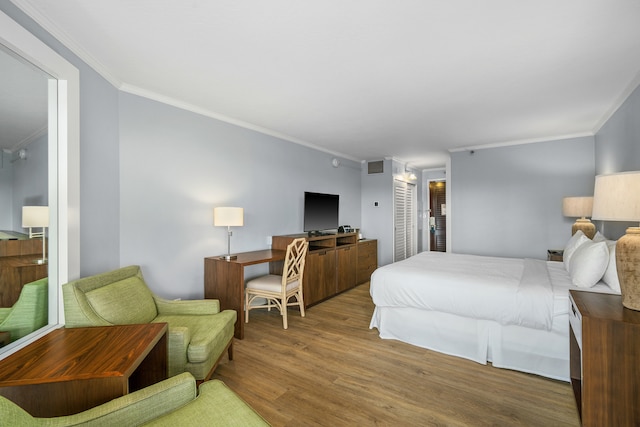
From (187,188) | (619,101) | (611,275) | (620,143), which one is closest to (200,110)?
(187,188)

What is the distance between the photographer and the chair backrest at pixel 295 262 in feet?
10.6

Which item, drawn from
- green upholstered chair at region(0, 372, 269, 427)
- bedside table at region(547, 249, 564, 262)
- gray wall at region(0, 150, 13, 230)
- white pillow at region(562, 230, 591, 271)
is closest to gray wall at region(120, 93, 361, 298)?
gray wall at region(0, 150, 13, 230)

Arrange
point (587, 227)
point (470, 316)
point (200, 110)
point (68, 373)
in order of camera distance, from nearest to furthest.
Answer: point (68, 373) < point (470, 316) < point (200, 110) < point (587, 227)

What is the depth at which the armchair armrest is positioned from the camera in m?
2.35

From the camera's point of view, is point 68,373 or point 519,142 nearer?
point 68,373

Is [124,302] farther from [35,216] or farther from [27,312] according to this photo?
[35,216]

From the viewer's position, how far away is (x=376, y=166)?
613cm

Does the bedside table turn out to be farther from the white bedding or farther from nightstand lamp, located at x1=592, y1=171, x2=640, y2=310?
nightstand lamp, located at x1=592, y1=171, x2=640, y2=310

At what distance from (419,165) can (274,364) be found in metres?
5.85

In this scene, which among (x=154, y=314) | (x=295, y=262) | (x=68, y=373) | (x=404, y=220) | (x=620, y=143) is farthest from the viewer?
(x=404, y=220)

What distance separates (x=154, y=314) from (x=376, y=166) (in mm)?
4929

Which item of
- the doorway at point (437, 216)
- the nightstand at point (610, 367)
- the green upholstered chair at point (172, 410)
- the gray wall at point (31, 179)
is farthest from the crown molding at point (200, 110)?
the doorway at point (437, 216)

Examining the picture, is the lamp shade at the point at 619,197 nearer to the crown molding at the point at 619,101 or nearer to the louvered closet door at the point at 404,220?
the crown molding at the point at 619,101

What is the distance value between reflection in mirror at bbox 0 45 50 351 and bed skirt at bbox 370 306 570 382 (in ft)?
8.89
